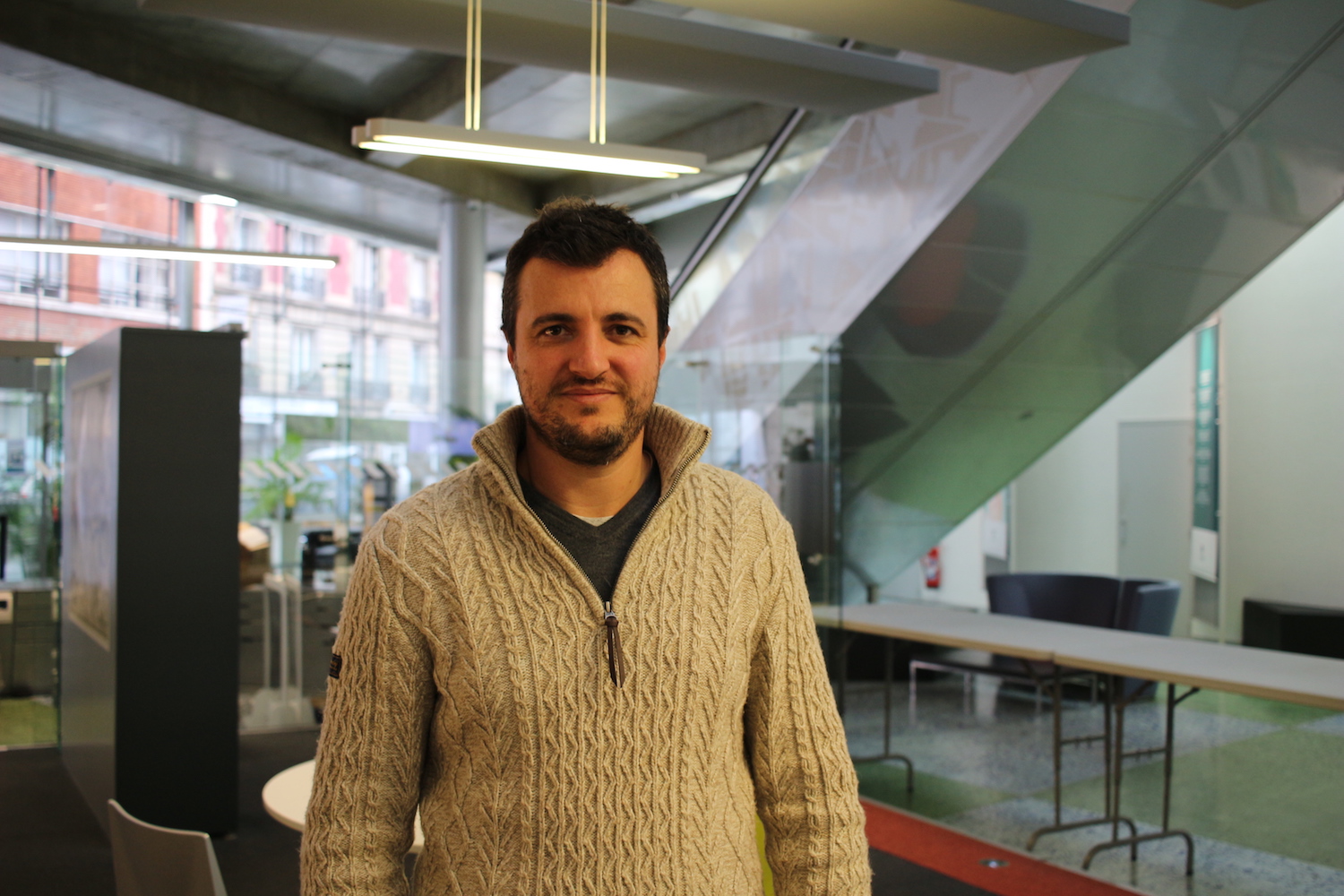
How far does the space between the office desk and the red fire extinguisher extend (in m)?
5.51

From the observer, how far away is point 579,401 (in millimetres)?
1357

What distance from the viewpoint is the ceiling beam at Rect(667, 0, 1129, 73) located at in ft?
13.2

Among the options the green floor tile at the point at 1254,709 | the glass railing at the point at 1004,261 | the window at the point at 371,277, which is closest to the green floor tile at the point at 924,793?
the glass railing at the point at 1004,261

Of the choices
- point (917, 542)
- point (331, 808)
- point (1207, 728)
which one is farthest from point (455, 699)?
point (917, 542)

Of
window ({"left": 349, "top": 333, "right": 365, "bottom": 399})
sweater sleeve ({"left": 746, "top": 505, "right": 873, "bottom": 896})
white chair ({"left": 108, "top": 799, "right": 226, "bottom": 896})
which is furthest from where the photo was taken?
window ({"left": 349, "top": 333, "right": 365, "bottom": 399})

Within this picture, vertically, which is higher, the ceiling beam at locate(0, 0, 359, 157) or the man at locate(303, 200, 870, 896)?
the ceiling beam at locate(0, 0, 359, 157)

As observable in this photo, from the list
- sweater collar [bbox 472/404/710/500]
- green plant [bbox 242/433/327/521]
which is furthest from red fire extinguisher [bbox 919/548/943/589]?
sweater collar [bbox 472/404/710/500]

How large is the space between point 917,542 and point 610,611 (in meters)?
7.32

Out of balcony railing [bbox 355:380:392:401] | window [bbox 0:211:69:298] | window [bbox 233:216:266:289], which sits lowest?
balcony railing [bbox 355:380:392:401]

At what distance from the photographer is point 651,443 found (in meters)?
1.61

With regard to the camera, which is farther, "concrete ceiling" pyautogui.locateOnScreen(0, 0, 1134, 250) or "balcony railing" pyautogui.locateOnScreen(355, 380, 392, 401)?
"balcony railing" pyautogui.locateOnScreen(355, 380, 392, 401)

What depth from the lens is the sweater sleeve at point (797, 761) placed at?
1424mm

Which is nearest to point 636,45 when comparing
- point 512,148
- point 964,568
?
point 512,148

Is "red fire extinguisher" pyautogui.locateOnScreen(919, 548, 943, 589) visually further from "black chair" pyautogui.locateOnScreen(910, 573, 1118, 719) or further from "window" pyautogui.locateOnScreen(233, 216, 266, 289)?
"window" pyautogui.locateOnScreen(233, 216, 266, 289)
